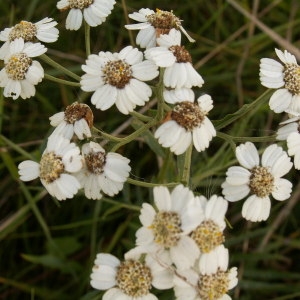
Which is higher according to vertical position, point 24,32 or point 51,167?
point 24,32

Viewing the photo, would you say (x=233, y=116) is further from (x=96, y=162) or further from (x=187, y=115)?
(x=96, y=162)

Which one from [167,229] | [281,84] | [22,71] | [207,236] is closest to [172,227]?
[167,229]

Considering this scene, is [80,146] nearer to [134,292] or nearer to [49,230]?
[134,292]

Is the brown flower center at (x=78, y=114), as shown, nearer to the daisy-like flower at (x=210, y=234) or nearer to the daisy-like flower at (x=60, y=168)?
the daisy-like flower at (x=60, y=168)

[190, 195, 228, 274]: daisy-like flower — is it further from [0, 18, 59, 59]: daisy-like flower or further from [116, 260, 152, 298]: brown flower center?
[0, 18, 59, 59]: daisy-like flower

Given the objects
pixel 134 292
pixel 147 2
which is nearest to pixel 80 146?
pixel 134 292

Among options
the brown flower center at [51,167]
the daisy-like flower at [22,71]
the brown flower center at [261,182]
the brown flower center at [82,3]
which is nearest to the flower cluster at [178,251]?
the brown flower center at [261,182]

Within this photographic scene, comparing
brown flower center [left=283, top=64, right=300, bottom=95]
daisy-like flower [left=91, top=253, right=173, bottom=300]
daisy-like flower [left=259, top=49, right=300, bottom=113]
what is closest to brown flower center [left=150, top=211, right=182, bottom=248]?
daisy-like flower [left=91, top=253, right=173, bottom=300]
